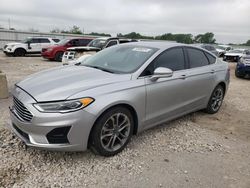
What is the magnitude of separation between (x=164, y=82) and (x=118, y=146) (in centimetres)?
123

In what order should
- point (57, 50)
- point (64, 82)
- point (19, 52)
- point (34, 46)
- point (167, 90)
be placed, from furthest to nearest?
1. point (34, 46)
2. point (19, 52)
3. point (57, 50)
4. point (167, 90)
5. point (64, 82)

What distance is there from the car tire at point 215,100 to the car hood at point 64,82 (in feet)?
8.24

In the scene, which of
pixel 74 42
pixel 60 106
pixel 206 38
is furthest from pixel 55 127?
pixel 206 38

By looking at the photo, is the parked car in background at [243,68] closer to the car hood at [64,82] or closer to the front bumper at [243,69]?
the front bumper at [243,69]

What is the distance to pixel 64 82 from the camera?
3.12 m

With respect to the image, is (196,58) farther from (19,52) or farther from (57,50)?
(19,52)

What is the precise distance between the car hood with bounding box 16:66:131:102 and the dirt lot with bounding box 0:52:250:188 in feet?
2.94

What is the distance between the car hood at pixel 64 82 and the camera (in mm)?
2861

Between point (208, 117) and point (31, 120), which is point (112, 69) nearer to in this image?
point (31, 120)

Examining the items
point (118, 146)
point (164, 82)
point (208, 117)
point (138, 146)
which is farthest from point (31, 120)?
point (208, 117)

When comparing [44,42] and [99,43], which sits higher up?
[44,42]

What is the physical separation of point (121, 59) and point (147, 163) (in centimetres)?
170

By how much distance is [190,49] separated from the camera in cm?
462

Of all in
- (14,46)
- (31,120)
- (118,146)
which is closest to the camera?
(31,120)
